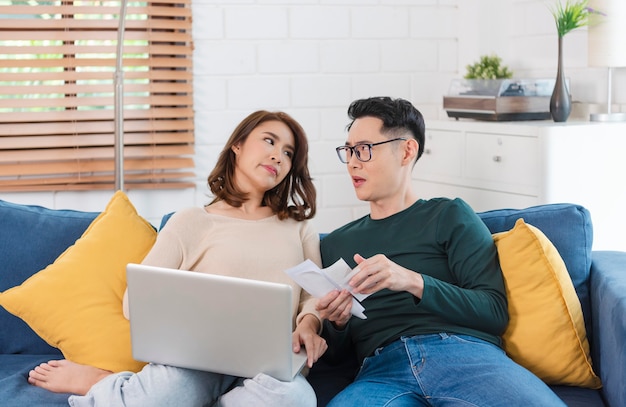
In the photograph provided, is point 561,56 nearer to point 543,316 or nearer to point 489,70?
point 489,70

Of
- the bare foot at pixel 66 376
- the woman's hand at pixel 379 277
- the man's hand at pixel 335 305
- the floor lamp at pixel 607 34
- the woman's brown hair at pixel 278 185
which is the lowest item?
the bare foot at pixel 66 376

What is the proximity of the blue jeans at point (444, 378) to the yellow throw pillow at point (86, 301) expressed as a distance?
2.06 feet

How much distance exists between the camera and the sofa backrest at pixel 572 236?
2.43 meters

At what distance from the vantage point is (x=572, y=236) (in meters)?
2.45

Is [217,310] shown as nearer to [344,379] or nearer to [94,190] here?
[344,379]

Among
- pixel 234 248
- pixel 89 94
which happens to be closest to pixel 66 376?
pixel 234 248

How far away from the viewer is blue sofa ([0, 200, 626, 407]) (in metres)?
2.19

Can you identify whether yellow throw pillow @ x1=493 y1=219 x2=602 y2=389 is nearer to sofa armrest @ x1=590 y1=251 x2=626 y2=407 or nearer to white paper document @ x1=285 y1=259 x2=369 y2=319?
sofa armrest @ x1=590 y1=251 x2=626 y2=407

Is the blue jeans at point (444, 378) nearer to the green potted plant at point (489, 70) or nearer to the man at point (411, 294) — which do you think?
the man at point (411, 294)

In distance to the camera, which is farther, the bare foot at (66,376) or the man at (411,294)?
the bare foot at (66,376)

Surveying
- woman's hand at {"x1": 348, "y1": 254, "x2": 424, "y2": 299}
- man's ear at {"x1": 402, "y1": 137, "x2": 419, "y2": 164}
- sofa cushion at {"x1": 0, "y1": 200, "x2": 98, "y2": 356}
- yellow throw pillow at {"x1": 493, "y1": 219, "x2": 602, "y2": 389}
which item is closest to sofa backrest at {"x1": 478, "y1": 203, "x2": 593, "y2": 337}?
yellow throw pillow at {"x1": 493, "y1": 219, "x2": 602, "y2": 389}

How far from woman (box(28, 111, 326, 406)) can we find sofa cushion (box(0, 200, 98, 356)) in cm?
22

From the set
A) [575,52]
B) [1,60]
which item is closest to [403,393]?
[575,52]

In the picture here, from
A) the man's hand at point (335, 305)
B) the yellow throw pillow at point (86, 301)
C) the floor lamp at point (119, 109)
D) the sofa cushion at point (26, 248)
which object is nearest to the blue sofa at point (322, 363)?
the sofa cushion at point (26, 248)
